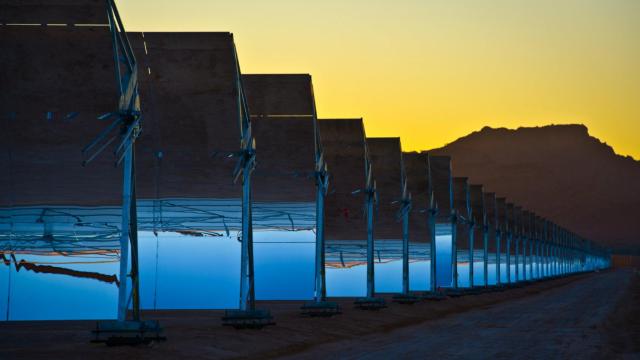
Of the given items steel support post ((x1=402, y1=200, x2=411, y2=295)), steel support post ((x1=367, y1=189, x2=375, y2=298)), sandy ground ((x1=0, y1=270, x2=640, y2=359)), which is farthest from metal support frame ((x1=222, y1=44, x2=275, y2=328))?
steel support post ((x1=402, y1=200, x2=411, y2=295))

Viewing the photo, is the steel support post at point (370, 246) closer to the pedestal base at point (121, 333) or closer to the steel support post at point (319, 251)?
the steel support post at point (319, 251)

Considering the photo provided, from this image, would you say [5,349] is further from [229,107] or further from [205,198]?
[205,198]

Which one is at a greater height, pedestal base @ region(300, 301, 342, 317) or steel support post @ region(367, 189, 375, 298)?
steel support post @ region(367, 189, 375, 298)

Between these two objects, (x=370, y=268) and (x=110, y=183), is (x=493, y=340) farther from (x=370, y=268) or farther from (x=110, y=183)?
(x=370, y=268)

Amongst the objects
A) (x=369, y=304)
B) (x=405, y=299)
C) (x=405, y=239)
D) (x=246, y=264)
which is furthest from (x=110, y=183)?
(x=405, y=299)

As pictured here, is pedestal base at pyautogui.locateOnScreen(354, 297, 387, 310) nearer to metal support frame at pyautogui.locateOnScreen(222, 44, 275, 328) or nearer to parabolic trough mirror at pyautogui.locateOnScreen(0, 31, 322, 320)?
parabolic trough mirror at pyautogui.locateOnScreen(0, 31, 322, 320)

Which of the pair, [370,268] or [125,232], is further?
[370,268]

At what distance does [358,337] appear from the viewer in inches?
1932

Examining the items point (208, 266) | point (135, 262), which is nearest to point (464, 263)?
point (208, 266)

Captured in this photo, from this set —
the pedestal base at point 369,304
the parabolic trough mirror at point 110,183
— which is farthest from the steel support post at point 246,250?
the pedestal base at point 369,304

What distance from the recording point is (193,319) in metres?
51.5

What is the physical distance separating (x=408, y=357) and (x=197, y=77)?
20894 millimetres

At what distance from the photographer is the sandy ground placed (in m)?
36.1

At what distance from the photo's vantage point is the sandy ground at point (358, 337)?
36.1 m
